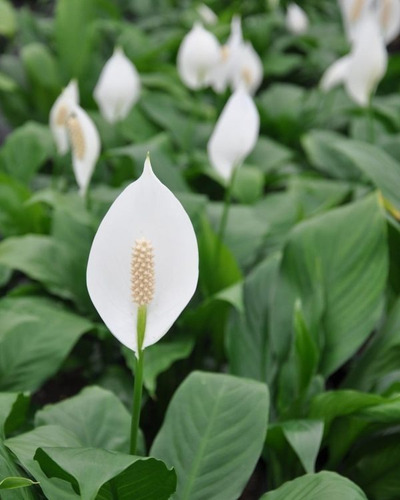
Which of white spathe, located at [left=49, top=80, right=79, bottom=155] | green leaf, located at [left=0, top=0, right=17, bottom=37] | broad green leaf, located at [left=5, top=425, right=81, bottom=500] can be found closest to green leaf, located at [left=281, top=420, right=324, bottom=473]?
broad green leaf, located at [left=5, top=425, right=81, bottom=500]

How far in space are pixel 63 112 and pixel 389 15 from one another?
1.21m

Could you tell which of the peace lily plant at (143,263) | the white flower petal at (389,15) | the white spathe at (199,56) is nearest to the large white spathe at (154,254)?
the peace lily plant at (143,263)

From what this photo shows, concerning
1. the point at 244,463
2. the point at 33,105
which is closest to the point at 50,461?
the point at 244,463

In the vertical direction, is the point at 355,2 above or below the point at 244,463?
above

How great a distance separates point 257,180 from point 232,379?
0.91 meters

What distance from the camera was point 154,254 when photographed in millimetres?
800

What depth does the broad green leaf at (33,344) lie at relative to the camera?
4.10 feet

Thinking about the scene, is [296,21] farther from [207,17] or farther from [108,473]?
[108,473]

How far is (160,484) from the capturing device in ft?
2.93

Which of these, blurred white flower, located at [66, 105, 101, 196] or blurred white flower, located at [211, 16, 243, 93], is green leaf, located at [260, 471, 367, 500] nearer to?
blurred white flower, located at [66, 105, 101, 196]

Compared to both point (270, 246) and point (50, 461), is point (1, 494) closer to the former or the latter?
point (50, 461)

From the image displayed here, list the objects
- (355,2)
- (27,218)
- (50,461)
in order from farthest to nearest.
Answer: (355,2) < (27,218) < (50,461)

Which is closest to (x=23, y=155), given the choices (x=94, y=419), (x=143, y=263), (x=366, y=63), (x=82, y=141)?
(x=82, y=141)

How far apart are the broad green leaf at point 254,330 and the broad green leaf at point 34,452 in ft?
1.46
